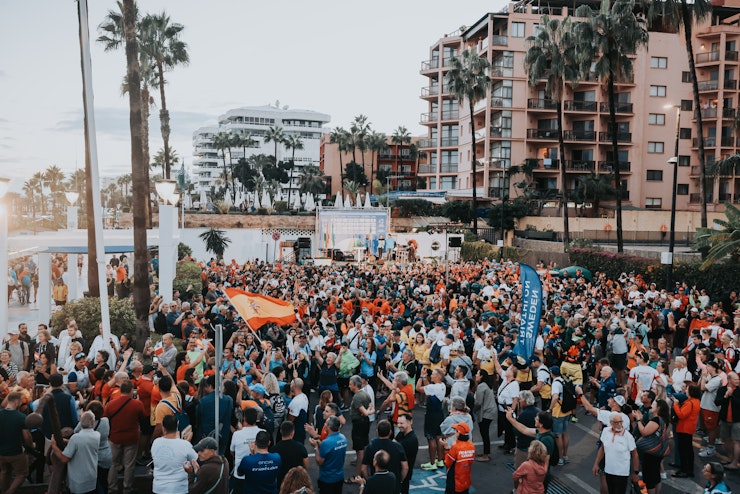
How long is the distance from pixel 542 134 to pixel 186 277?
43538mm

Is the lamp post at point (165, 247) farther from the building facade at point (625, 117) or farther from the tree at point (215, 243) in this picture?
the building facade at point (625, 117)

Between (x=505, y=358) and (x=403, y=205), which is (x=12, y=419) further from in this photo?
(x=403, y=205)

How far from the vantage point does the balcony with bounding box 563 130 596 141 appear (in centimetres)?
5656

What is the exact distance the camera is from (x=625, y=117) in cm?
5738

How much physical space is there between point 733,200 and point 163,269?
55.7 meters

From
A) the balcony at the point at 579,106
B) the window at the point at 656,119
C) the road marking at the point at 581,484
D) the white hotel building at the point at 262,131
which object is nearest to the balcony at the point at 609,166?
the window at the point at 656,119

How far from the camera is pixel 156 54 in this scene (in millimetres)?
37625

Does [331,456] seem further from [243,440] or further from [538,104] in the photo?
[538,104]

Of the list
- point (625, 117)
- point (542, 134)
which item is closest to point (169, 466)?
point (542, 134)

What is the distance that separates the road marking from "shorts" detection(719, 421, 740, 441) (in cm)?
255

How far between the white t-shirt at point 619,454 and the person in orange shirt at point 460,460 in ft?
5.94

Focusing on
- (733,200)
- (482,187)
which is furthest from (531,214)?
(733,200)

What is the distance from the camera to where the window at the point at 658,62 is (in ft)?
188

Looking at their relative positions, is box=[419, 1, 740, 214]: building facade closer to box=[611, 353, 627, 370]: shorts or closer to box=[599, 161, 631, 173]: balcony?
box=[599, 161, 631, 173]: balcony
